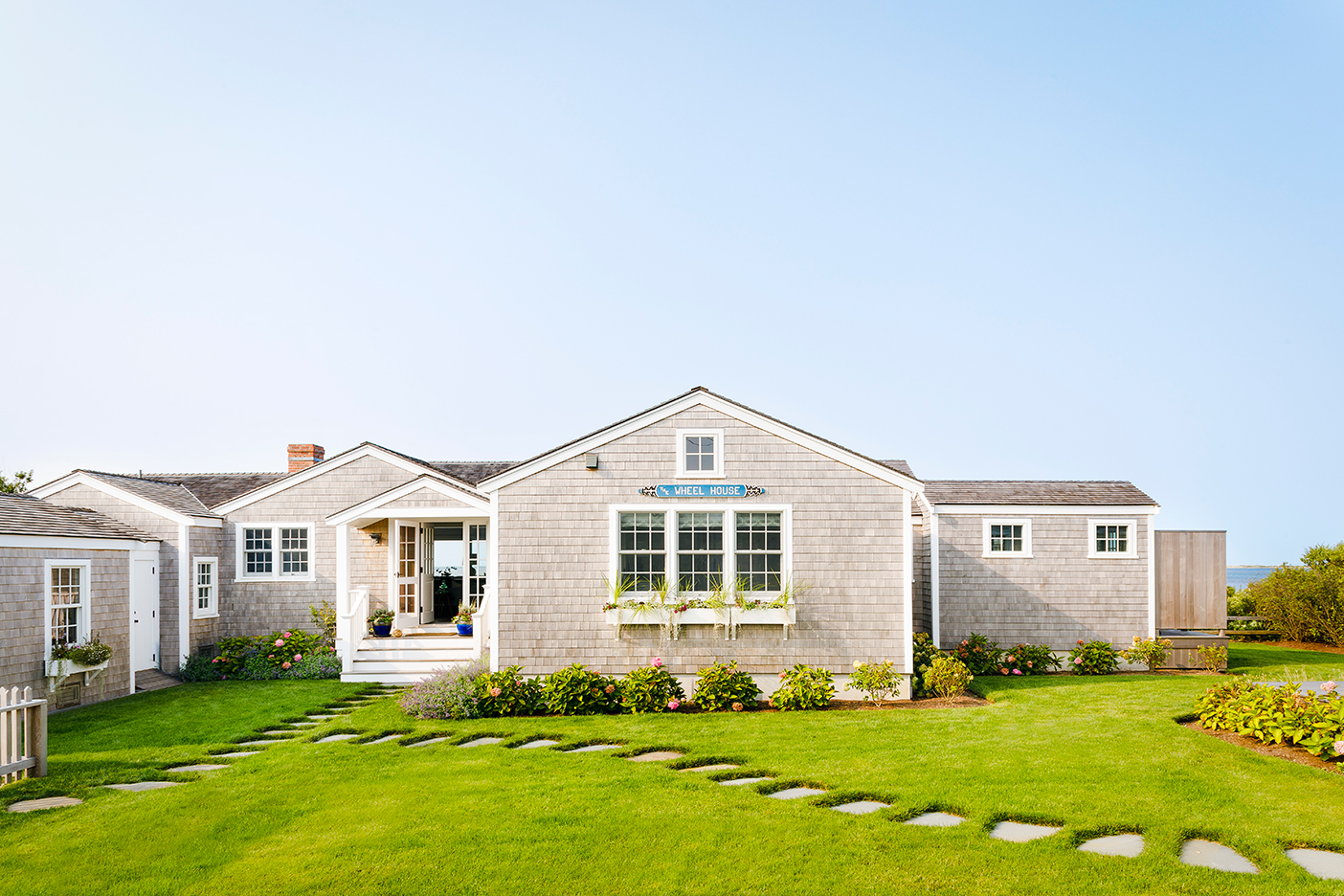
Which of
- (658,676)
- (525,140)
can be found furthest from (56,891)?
(525,140)

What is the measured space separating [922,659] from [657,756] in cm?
689

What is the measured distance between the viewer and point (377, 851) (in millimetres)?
6633

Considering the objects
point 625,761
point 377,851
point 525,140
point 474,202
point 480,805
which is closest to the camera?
point 377,851

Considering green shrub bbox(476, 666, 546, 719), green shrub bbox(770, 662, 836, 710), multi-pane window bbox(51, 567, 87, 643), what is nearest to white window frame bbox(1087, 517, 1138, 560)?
green shrub bbox(770, 662, 836, 710)

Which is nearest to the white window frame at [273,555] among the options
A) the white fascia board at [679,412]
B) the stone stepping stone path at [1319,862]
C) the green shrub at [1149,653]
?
the white fascia board at [679,412]

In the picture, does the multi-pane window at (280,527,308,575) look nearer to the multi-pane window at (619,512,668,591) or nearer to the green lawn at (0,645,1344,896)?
the green lawn at (0,645,1344,896)

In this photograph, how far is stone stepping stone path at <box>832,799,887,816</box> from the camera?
757cm

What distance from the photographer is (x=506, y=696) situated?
A: 13.2 meters

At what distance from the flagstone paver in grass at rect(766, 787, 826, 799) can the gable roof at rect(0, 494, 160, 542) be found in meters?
11.8

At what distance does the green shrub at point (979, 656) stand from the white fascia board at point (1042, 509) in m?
2.55

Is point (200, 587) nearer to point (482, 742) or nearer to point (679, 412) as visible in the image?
point (482, 742)

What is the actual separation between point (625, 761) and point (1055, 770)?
14.6ft

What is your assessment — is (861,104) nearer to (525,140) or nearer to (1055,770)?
(525,140)

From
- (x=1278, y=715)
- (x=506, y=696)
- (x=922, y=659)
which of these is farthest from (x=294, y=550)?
(x=1278, y=715)
